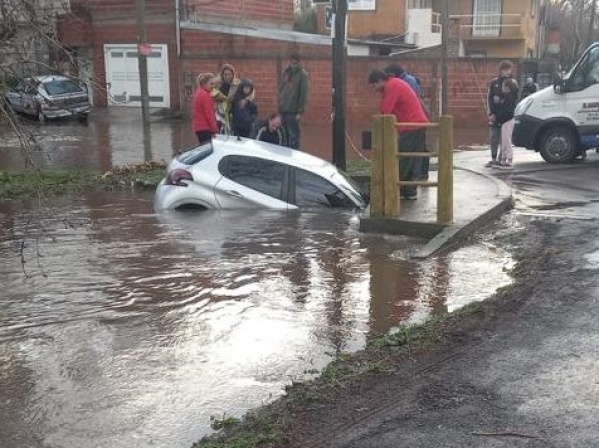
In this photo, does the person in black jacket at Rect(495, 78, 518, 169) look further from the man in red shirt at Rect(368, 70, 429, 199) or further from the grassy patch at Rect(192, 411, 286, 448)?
the grassy patch at Rect(192, 411, 286, 448)

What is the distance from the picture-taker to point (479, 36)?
41.7m

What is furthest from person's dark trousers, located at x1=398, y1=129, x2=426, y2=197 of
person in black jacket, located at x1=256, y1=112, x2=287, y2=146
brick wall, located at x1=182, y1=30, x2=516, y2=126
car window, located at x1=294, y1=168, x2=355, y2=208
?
brick wall, located at x1=182, y1=30, x2=516, y2=126

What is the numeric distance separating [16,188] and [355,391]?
9137 millimetres

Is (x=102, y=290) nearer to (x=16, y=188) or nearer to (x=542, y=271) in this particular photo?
(x=542, y=271)

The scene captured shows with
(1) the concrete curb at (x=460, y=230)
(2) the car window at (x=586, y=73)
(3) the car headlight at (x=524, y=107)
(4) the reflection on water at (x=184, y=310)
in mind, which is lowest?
(4) the reflection on water at (x=184, y=310)

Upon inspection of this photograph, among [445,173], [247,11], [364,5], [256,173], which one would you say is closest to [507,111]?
[445,173]

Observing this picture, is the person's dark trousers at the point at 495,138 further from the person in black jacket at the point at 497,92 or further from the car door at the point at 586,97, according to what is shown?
the car door at the point at 586,97

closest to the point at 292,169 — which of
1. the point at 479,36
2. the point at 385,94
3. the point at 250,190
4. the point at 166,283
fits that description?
the point at 250,190

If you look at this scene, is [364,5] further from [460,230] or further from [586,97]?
[460,230]

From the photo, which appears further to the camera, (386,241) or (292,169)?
(292,169)

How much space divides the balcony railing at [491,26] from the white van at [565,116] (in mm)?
27757

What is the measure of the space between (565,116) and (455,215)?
6.59 meters

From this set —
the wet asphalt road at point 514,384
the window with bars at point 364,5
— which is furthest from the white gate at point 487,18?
the wet asphalt road at point 514,384

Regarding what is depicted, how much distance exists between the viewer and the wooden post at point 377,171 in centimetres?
848
